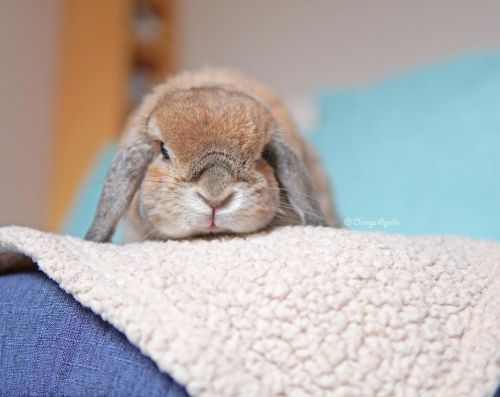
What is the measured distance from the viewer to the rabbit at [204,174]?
105 cm

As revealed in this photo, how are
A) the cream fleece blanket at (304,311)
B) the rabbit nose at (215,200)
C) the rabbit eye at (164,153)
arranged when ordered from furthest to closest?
the rabbit eye at (164,153) → the rabbit nose at (215,200) → the cream fleece blanket at (304,311)

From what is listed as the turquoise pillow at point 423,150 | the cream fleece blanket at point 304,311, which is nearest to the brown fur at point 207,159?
the cream fleece blanket at point 304,311

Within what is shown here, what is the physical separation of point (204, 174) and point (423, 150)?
1.23 meters

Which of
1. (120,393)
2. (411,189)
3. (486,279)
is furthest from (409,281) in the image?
(411,189)

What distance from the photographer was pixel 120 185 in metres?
1.21

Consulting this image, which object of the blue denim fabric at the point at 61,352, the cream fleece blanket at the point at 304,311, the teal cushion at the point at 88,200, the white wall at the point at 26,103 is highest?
the white wall at the point at 26,103

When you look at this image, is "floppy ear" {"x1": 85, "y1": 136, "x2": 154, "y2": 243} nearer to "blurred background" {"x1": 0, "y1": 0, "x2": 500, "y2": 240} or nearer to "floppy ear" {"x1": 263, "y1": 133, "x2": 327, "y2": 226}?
"floppy ear" {"x1": 263, "y1": 133, "x2": 327, "y2": 226}

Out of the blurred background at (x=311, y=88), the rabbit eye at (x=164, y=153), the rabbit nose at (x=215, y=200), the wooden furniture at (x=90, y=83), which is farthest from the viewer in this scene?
the wooden furniture at (x=90, y=83)

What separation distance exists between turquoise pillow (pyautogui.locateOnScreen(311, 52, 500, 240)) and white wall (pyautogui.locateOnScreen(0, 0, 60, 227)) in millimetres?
1832

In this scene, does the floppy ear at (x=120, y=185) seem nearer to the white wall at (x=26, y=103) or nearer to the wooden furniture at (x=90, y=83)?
the white wall at (x=26, y=103)

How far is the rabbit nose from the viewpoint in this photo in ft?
3.36

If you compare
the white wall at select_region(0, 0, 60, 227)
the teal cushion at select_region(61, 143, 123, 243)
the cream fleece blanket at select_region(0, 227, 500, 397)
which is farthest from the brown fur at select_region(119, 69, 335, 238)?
the white wall at select_region(0, 0, 60, 227)

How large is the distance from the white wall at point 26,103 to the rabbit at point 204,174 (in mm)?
1960

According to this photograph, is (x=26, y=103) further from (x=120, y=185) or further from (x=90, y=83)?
(x=120, y=185)
